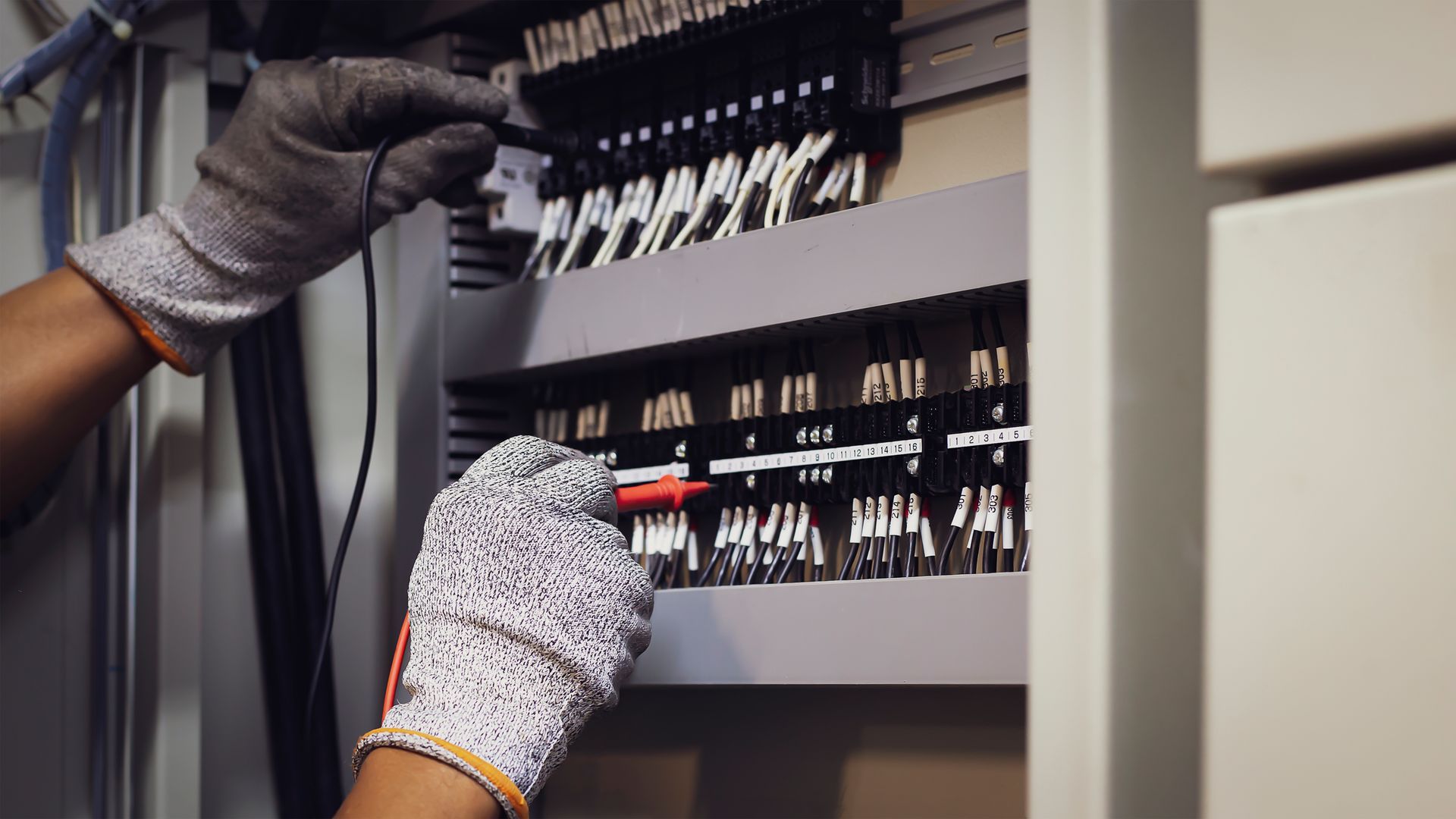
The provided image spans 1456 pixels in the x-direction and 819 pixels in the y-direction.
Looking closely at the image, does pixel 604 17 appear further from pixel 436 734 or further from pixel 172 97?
pixel 436 734

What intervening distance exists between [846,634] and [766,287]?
335 mm

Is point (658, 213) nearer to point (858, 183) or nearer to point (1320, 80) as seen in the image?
point (858, 183)

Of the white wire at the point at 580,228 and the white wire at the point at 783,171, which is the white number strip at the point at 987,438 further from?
the white wire at the point at 580,228

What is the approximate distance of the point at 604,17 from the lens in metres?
1.40

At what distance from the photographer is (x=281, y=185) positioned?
47.7 inches

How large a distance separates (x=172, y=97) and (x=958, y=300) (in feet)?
3.16

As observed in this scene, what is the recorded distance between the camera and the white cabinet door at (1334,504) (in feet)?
1.58

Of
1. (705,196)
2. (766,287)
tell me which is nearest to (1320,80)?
(766,287)

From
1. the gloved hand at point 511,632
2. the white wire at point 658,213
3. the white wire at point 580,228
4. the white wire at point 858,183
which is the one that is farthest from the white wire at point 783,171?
the gloved hand at point 511,632

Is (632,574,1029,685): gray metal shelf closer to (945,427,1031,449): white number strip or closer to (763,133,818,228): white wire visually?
(945,427,1031,449): white number strip

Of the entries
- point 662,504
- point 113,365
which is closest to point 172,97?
point 113,365

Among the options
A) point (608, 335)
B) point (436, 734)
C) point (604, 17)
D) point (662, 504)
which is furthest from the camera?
point (604, 17)

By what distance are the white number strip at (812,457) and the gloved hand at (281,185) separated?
42 centimetres

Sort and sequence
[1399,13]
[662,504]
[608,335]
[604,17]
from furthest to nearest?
[604,17] → [608,335] → [662,504] → [1399,13]
